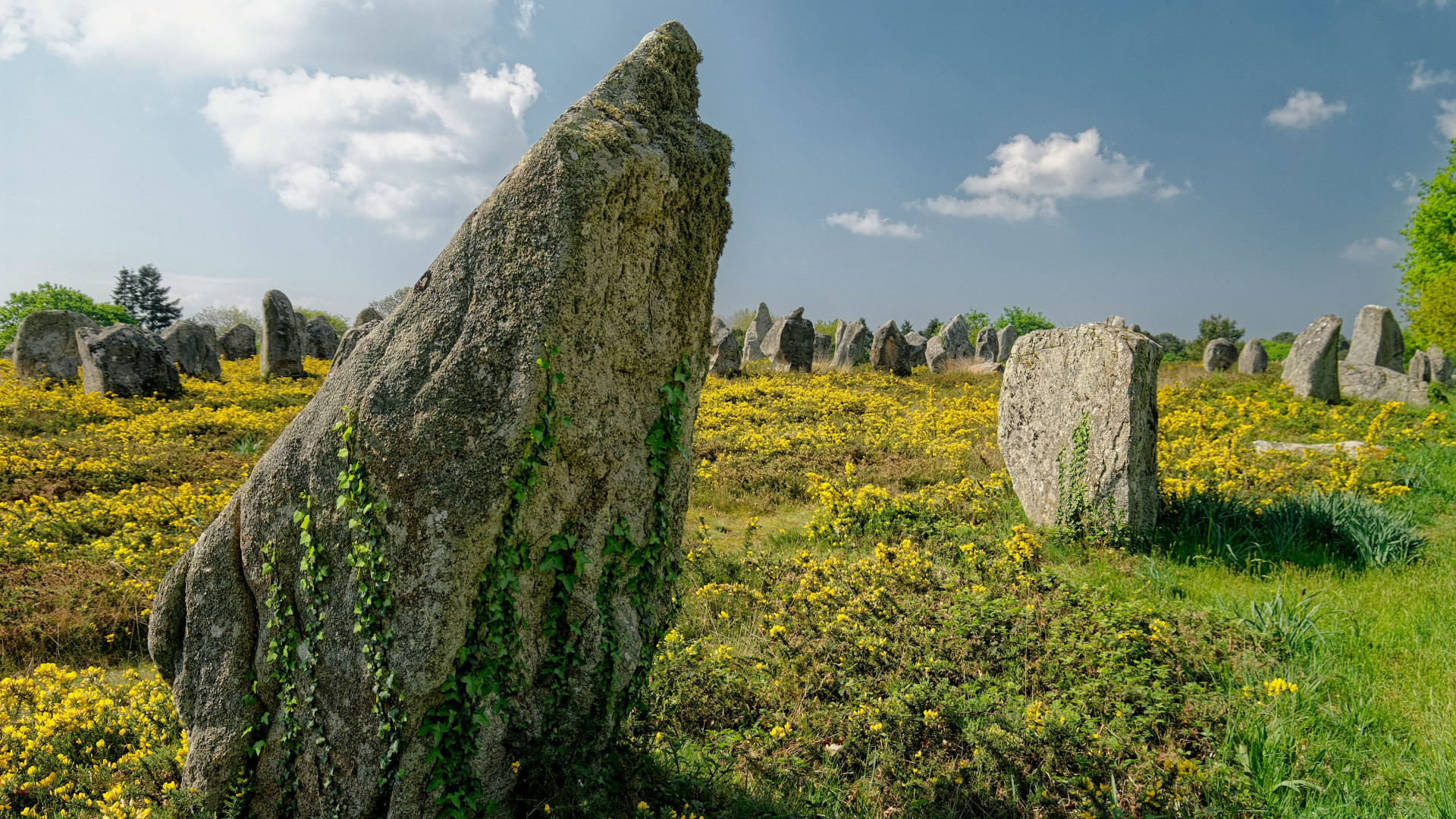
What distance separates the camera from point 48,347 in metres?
17.4

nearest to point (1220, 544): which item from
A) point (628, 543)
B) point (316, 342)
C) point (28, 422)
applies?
point (628, 543)

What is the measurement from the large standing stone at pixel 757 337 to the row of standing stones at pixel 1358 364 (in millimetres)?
16610

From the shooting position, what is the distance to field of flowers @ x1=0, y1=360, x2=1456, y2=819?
3.51 m

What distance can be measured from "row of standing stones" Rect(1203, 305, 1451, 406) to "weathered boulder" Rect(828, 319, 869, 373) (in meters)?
12.5

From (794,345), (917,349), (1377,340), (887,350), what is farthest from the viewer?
(917,349)

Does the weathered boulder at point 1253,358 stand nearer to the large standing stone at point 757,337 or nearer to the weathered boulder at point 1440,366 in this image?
the weathered boulder at point 1440,366

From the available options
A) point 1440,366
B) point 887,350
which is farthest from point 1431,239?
point 887,350

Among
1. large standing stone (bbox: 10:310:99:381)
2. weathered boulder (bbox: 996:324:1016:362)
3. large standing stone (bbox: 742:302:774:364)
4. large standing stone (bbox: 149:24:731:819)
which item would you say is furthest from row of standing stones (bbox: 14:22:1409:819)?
weathered boulder (bbox: 996:324:1016:362)

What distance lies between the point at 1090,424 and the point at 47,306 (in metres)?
56.8

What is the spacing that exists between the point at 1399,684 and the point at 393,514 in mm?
5896

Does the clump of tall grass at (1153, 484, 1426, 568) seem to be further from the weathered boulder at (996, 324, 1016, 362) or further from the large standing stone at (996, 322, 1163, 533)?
the weathered boulder at (996, 324, 1016, 362)

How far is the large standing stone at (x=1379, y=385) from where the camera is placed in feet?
50.8

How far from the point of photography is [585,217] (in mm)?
2711

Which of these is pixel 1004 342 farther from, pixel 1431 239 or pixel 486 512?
pixel 486 512
